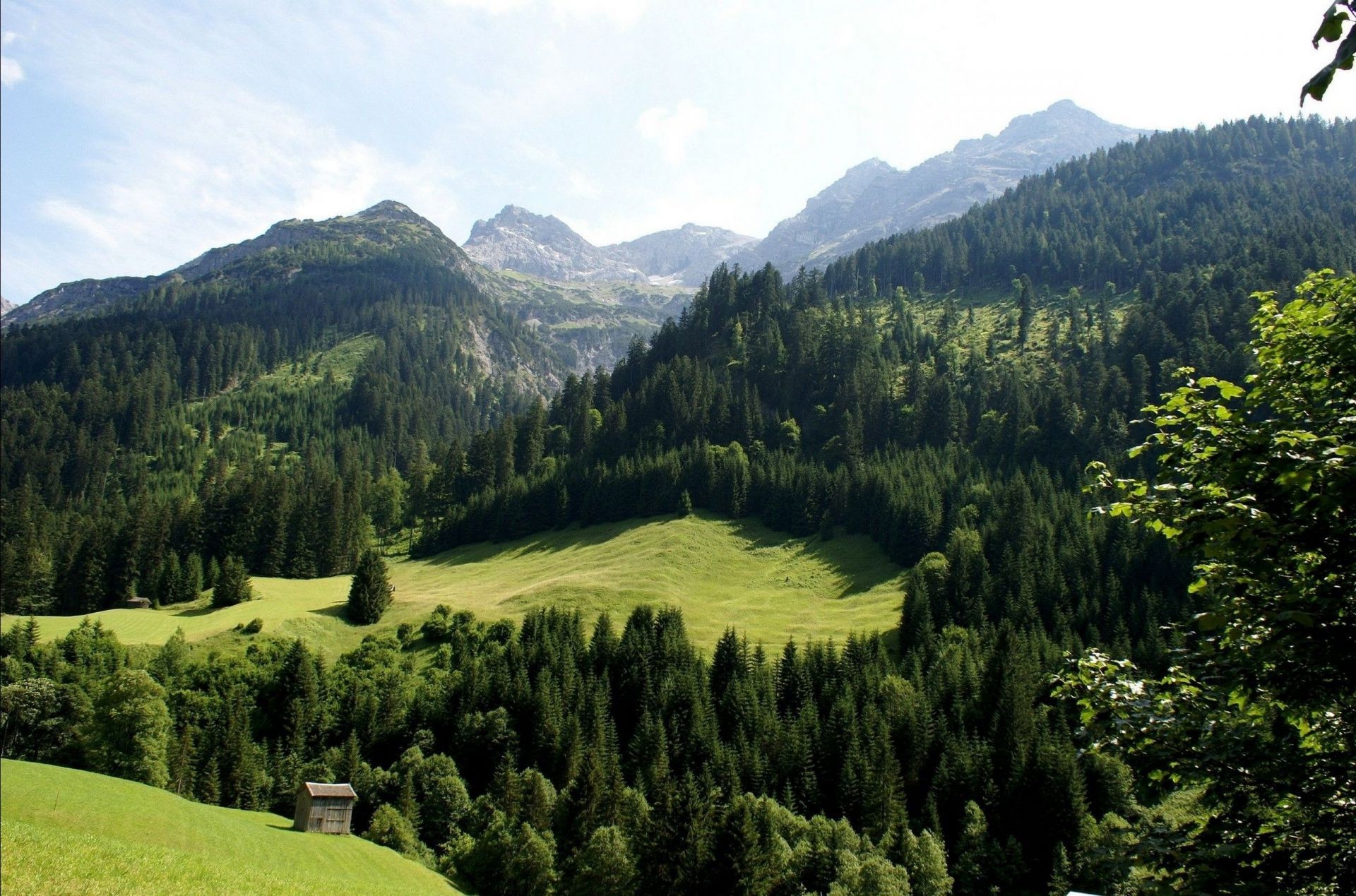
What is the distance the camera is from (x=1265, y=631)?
1150 centimetres

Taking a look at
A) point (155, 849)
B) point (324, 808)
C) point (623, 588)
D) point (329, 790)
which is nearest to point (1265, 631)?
point (155, 849)

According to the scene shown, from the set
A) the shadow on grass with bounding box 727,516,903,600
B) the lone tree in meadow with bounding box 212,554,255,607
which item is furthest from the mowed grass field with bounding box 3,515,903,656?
the lone tree in meadow with bounding box 212,554,255,607

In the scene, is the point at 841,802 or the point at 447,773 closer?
the point at 841,802

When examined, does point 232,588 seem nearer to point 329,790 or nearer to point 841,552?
point 329,790

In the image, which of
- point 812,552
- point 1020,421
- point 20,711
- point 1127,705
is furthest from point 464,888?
point 1020,421

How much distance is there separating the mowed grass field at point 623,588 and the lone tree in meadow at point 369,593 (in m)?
1.63

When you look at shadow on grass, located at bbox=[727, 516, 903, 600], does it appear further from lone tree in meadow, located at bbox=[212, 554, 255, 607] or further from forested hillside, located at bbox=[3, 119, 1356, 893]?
lone tree in meadow, located at bbox=[212, 554, 255, 607]

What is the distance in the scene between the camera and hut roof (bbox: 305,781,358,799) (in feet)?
201

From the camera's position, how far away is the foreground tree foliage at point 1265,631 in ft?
31.7

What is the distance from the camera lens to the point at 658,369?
630ft

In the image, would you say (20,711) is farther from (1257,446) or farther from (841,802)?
(1257,446)

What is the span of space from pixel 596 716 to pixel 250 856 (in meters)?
42.4

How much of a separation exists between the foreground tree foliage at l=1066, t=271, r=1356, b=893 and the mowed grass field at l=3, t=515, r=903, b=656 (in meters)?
90.3

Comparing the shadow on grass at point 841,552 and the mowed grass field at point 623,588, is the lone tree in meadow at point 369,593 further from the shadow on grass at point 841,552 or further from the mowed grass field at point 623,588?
the shadow on grass at point 841,552
